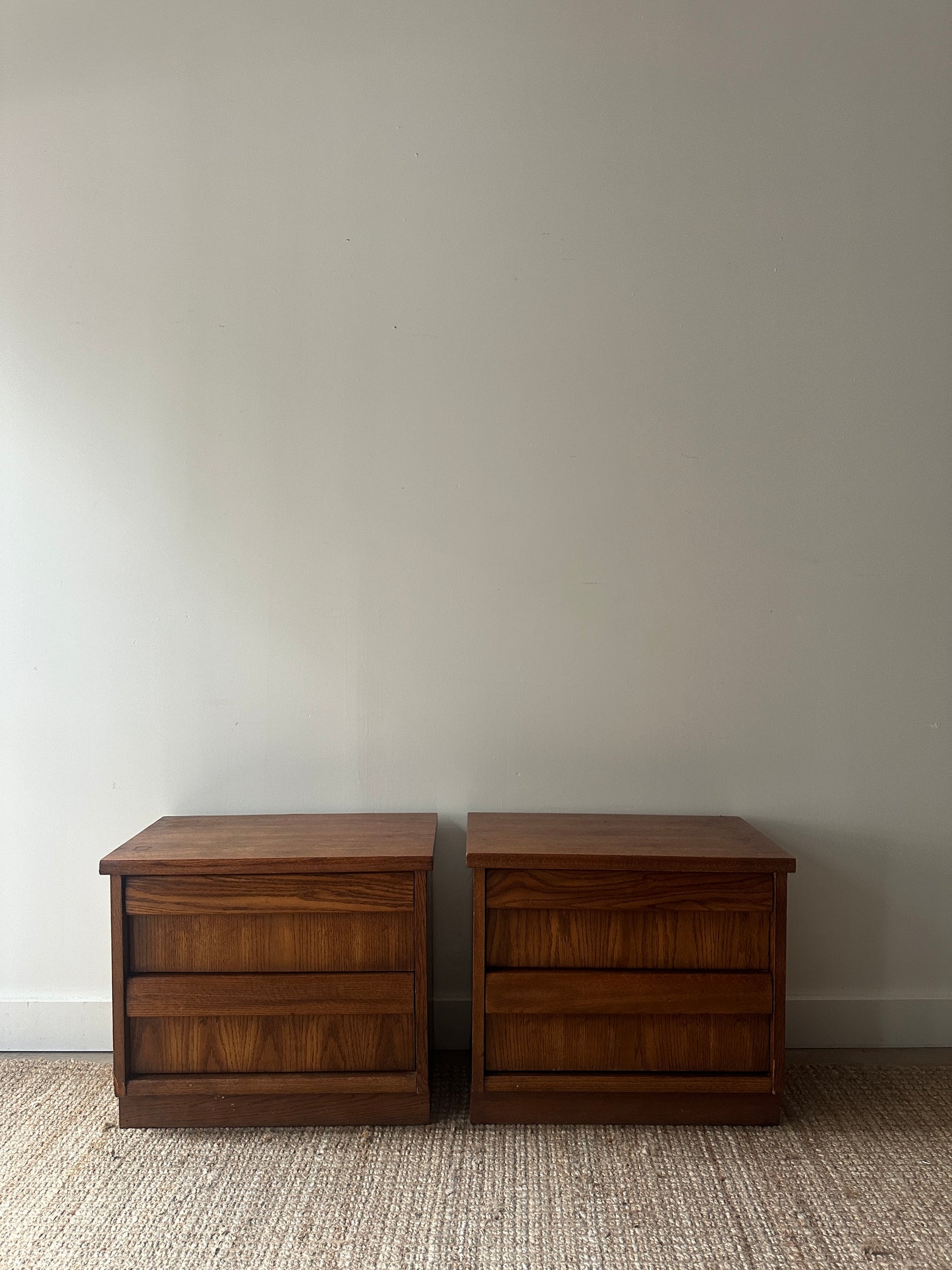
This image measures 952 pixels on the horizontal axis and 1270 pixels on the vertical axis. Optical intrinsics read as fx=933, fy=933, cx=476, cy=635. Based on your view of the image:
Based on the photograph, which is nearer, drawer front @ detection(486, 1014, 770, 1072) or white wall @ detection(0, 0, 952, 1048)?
drawer front @ detection(486, 1014, 770, 1072)

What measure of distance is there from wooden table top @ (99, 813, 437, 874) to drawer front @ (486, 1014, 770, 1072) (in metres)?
0.37

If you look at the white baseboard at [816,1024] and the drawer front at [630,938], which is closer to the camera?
the drawer front at [630,938]

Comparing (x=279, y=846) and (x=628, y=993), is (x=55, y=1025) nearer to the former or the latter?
(x=279, y=846)

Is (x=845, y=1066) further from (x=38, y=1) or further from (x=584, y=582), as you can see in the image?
(x=38, y=1)

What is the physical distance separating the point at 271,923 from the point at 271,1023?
19cm

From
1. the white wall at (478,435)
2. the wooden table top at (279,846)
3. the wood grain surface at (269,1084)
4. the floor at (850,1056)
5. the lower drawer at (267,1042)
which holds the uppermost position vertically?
the white wall at (478,435)

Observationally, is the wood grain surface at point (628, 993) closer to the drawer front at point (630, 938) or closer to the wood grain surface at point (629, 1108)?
the drawer front at point (630, 938)

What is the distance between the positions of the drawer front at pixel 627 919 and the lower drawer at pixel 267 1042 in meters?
0.25

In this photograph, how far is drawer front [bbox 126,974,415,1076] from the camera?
1738 mm

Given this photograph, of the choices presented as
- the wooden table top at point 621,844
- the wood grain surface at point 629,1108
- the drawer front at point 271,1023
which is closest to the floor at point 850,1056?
the wood grain surface at point 629,1108

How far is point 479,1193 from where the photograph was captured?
61.9 inches

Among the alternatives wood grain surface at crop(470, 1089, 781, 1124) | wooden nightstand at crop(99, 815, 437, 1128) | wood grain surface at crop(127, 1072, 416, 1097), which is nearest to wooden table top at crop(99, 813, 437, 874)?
wooden nightstand at crop(99, 815, 437, 1128)

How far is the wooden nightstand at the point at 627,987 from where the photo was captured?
5.72 ft

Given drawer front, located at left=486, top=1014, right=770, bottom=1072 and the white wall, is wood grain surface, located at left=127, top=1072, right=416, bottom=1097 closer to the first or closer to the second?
drawer front, located at left=486, top=1014, right=770, bottom=1072
